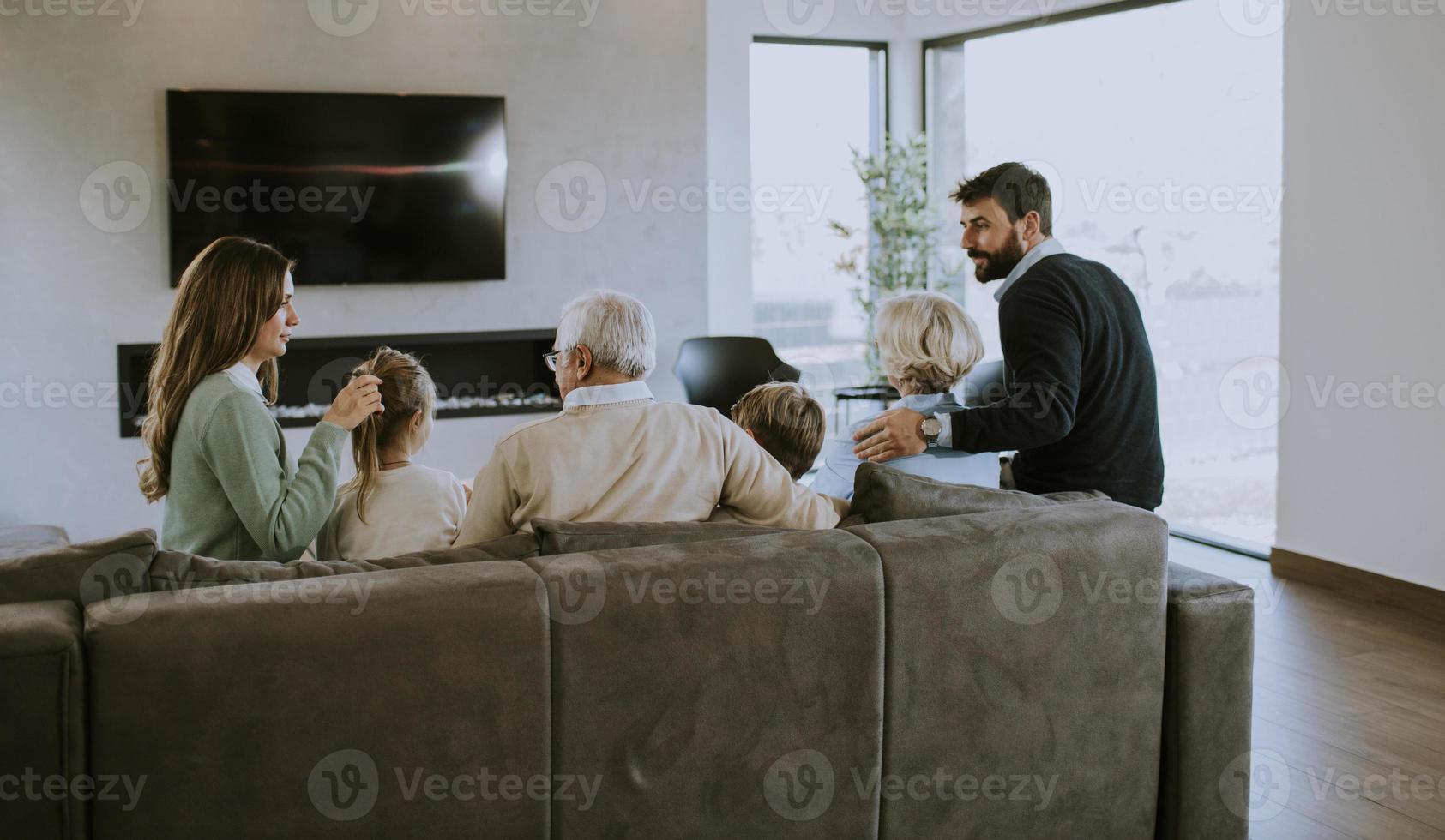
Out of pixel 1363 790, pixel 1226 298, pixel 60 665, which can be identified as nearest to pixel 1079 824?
pixel 1363 790

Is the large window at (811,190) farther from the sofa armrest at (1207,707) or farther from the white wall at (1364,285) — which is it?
the sofa armrest at (1207,707)

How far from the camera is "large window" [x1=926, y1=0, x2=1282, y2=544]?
5.26m

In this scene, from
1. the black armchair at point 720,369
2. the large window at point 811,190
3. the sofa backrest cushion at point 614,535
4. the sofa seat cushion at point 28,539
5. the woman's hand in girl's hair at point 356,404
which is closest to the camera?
the sofa backrest cushion at point 614,535

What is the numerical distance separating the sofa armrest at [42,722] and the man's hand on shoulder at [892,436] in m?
1.62

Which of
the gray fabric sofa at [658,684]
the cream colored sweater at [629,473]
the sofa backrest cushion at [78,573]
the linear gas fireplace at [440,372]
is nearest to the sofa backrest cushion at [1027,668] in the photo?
the gray fabric sofa at [658,684]

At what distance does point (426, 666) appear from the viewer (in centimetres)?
185

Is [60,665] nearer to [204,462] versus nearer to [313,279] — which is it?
[204,462]

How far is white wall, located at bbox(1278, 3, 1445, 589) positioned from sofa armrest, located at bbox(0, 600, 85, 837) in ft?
13.6

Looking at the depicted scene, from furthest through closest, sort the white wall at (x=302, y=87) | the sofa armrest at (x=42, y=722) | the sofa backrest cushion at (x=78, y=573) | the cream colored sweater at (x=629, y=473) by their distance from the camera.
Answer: the white wall at (x=302, y=87) < the cream colored sweater at (x=629, y=473) < the sofa backrest cushion at (x=78, y=573) < the sofa armrest at (x=42, y=722)

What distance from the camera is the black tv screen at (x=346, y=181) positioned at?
5234mm

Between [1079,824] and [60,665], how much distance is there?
1.71 m

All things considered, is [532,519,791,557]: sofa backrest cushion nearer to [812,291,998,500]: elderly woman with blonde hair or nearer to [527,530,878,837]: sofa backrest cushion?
[527,530,878,837]: sofa backrest cushion

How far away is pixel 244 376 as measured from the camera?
2457 mm

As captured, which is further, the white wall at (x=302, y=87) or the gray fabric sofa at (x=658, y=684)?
the white wall at (x=302, y=87)
